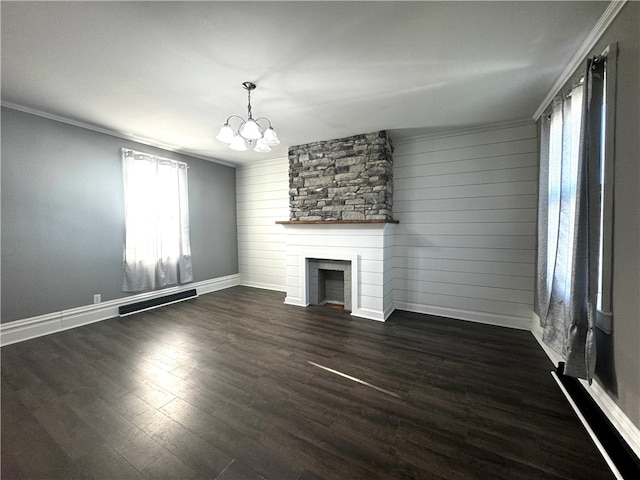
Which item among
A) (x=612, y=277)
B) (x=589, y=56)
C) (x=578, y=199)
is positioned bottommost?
(x=612, y=277)

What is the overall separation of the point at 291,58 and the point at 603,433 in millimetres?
3305

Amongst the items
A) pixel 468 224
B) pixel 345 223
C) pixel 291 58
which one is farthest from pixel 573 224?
pixel 291 58

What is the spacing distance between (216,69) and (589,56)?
2.89 metres

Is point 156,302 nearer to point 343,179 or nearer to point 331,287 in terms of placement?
point 331,287

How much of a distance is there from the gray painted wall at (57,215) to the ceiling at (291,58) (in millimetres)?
396

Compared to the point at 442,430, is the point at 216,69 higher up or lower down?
higher up

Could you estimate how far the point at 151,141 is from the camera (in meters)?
3.80

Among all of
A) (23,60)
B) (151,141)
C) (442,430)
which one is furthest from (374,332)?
(151,141)

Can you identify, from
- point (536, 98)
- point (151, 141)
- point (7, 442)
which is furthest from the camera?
point (151, 141)

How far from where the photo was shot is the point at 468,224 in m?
3.27

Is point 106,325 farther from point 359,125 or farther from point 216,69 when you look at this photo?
point 359,125

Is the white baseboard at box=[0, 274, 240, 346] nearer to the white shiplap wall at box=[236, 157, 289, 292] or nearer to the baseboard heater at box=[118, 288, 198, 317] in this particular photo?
the baseboard heater at box=[118, 288, 198, 317]

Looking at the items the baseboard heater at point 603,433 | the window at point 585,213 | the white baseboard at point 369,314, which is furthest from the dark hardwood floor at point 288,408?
the window at point 585,213

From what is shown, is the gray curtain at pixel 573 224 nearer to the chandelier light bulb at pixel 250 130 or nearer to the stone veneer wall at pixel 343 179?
the stone veneer wall at pixel 343 179
